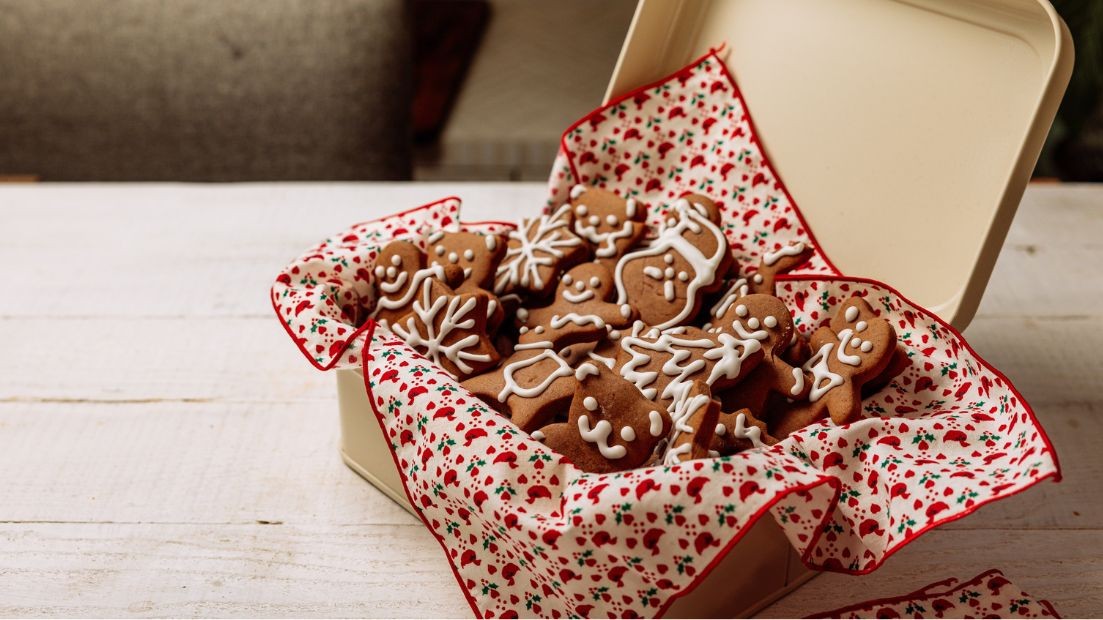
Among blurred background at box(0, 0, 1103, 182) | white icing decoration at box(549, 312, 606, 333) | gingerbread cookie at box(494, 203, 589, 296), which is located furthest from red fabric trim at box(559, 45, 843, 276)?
blurred background at box(0, 0, 1103, 182)

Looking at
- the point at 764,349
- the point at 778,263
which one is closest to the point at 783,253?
the point at 778,263

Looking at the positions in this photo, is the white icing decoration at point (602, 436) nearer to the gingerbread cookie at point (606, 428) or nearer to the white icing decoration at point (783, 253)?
the gingerbread cookie at point (606, 428)

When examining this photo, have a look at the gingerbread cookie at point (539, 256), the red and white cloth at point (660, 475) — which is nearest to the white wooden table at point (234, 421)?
the red and white cloth at point (660, 475)

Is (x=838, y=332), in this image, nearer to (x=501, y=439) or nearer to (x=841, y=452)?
(x=841, y=452)

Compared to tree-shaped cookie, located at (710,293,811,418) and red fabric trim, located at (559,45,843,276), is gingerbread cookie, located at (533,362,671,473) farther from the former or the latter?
red fabric trim, located at (559,45,843,276)

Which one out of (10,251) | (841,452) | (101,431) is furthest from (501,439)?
(10,251)
